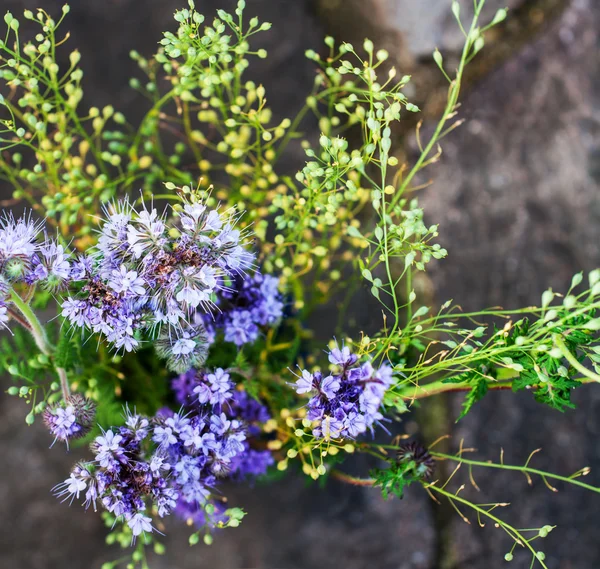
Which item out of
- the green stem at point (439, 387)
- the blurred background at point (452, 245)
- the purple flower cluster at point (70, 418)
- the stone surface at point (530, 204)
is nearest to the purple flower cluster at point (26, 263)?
the purple flower cluster at point (70, 418)

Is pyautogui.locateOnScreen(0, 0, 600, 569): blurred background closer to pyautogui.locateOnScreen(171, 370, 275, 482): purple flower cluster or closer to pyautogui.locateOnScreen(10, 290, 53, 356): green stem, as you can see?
pyautogui.locateOnScreen(171, 370, 275, 482): purple flower cluster

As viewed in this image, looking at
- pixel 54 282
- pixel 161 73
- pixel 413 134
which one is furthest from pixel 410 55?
pixel 54 282

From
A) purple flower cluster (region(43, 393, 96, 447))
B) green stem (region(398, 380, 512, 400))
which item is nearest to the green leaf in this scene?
green stem (region(398, 380, 512, 400))

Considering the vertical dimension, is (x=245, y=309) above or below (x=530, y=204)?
below

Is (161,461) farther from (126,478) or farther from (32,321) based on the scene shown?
(32,321)

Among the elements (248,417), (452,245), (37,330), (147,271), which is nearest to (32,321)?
(37,330)

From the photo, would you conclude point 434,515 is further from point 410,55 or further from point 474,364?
point 410,55

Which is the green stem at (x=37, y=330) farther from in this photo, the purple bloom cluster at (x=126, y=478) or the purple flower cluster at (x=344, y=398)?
the purple flower cluster at (x=344, y=398)
